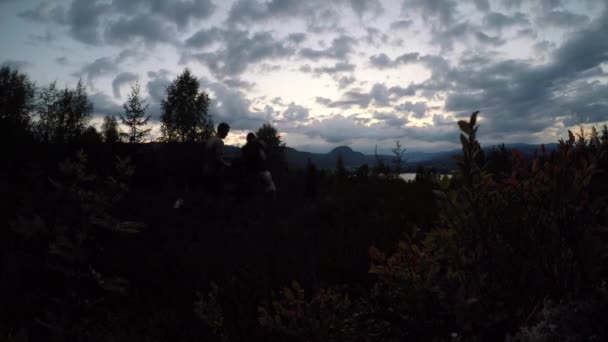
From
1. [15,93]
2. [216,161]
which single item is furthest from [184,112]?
[216,161]

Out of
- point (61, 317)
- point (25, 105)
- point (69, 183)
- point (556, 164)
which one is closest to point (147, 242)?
point (69, 183)

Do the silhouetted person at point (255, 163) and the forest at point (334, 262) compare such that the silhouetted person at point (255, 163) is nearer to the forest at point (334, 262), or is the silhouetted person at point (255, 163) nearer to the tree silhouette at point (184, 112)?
the forest at point (334, 262)

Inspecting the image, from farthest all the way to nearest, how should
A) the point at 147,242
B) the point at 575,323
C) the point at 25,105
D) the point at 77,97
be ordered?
the point at 77,97 < the point at 25,105 < the point at 147,242 < the point at 575,323

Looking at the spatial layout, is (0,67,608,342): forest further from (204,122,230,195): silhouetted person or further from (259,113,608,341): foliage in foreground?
(204,122,230,195): silhouetted person

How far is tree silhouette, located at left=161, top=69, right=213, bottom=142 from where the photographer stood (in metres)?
50.3

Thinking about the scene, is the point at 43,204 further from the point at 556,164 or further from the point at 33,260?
the point at 556,164

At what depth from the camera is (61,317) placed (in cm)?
270

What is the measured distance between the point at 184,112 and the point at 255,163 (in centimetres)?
4414

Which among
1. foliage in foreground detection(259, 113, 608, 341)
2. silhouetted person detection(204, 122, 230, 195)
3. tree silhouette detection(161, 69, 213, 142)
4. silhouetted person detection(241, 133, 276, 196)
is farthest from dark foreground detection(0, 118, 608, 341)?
tree silhouette detection(161, 69, 213, 142)

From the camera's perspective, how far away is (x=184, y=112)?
5041 centimetres

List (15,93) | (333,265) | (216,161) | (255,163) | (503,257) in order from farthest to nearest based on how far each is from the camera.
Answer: (15,93), (216,161), (255,163), (333,265), (503,257)

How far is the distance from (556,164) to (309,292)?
2.29m

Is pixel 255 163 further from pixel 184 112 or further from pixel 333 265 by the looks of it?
pixel 184 112

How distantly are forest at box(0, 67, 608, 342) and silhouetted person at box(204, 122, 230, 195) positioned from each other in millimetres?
1933
